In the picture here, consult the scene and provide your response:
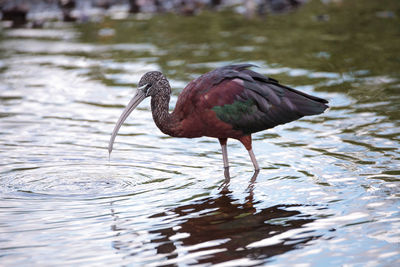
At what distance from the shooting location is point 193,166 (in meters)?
8.62

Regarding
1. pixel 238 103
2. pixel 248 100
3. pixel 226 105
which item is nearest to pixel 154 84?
pixel 226 105

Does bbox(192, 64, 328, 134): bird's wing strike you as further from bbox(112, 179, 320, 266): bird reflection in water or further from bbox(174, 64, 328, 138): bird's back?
bbox(112, 179, 320, 266): bird reflection in water

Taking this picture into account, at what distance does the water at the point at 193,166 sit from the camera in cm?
625

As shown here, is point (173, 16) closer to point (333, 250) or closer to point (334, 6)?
point (334, 6)

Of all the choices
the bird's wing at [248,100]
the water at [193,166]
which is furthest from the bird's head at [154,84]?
the water at [193,166]

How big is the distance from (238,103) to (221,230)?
79.5 inches

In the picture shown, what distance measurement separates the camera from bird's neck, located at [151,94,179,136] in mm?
8164

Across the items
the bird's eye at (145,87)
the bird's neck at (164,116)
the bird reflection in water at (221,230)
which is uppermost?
the bird's eye at (145,87)

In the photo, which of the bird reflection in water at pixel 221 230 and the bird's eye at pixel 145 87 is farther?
the bird's eye at pixel 145 87

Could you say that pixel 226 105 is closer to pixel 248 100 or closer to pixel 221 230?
pixel 248 100

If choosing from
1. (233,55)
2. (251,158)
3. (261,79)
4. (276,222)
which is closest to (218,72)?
(261,79)

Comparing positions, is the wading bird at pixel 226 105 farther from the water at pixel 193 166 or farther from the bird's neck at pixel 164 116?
the water at pixel 193 166

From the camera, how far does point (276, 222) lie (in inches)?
266

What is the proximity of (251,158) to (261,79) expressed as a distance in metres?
0.94
